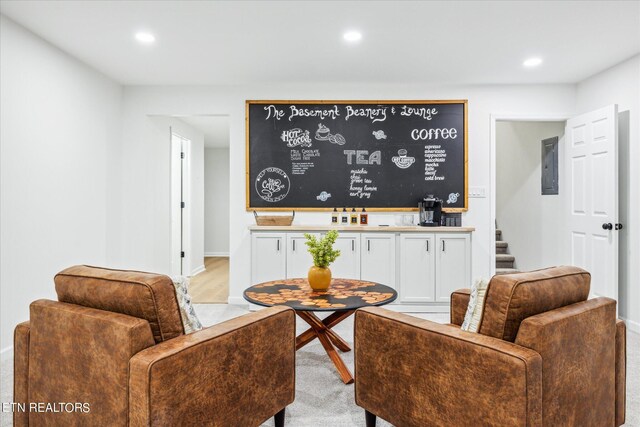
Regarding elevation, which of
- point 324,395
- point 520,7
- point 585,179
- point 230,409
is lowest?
point 324,395

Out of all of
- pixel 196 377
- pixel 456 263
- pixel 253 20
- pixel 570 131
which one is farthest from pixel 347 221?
pixel 196 377

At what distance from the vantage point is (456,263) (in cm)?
417

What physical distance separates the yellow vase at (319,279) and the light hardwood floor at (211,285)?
220cm

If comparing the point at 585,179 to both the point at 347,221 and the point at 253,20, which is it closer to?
the point at 347,221

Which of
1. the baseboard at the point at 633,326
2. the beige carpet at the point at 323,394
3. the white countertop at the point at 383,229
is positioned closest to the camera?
the beige carpet at the point at 323,394

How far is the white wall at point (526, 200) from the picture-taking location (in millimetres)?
5012

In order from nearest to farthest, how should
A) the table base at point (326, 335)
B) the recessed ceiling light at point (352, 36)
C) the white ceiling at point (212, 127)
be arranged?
the table base at point (326, 335), the recessed ceiling light at point (352, 36), the white ceiling at point (212, 127)

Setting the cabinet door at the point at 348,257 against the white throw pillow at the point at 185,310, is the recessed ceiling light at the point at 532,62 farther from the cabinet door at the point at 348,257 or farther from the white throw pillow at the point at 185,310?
the white throw pillow at the point at 185,310

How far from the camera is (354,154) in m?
4.55

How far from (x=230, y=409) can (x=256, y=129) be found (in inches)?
137

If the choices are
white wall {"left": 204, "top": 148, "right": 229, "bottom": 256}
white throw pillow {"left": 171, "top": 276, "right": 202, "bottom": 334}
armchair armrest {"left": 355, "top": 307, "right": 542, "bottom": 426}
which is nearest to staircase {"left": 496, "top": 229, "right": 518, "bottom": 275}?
armchair armrest {"left": 355, "top": 307, "right": 542, "bottom": 426}

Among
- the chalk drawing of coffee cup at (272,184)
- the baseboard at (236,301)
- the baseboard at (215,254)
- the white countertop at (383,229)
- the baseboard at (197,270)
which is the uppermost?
the chalk drawing of coffee cup at (272,184)

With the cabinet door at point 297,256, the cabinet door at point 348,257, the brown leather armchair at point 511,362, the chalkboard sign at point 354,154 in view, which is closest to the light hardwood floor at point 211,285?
the cabinet door at point 297,256

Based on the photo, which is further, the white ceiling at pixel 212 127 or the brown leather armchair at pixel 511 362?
the white ceiling at pixel 212 127
